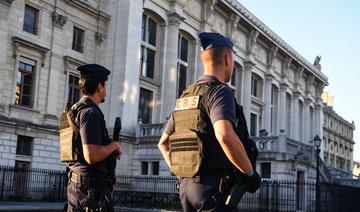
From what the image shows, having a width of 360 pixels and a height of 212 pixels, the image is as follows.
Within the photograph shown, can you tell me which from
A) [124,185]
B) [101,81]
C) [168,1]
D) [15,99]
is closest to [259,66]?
[168,1]

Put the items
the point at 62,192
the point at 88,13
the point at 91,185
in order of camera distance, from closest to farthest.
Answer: the point at 91,185, the point at 62,192, the point at 88,13

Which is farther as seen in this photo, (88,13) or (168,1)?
(168,1)

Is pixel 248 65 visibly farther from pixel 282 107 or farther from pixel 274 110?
pixel 282 107

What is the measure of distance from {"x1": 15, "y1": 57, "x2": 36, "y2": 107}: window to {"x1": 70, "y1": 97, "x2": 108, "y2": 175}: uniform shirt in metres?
25.9

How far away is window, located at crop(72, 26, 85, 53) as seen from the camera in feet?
112

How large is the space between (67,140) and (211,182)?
2.02 metres

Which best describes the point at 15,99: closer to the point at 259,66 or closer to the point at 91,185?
the point at 91,185

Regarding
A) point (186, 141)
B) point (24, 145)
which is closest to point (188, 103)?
point (186, 141)

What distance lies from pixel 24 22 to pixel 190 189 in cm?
2866

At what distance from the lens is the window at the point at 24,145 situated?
2944 cm

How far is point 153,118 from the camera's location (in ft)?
129

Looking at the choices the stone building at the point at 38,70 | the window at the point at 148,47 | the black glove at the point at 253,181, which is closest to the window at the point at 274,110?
the window at the point at 148,47

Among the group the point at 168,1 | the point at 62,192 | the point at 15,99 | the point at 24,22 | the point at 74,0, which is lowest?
the point at 62,192

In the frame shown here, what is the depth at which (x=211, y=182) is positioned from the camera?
158 inches
